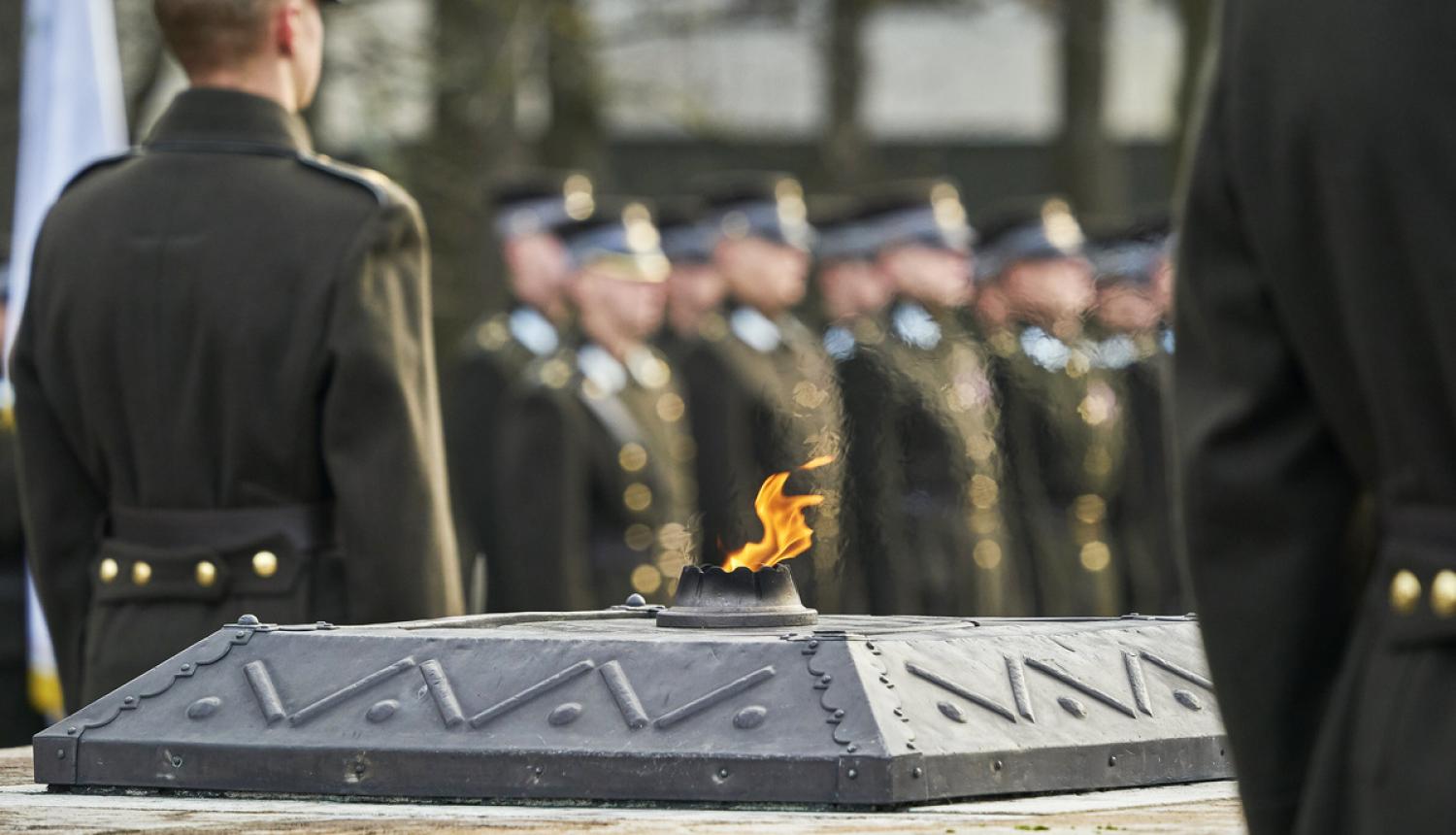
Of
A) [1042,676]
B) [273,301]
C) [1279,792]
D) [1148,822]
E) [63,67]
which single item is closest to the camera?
[1279,792]

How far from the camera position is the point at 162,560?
4.67 metres

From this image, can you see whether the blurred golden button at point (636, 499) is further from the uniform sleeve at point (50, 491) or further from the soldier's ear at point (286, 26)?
the soldier's ear at point (286, 26)

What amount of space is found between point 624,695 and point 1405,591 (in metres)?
1.28

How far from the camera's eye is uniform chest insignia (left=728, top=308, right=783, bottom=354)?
367 inches

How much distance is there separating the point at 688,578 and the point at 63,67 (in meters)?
3.29

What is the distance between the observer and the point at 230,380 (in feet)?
15.1

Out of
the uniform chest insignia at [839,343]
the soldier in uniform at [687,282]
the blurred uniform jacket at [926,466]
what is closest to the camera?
the blurred uniform jacket at [926,466]

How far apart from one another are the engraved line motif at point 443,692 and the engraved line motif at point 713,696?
10.7 inches

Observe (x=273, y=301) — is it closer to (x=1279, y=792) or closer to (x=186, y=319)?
(x=186, y=319)

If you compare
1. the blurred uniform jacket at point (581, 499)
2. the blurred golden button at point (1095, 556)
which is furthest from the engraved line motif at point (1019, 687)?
the blurred golden button at point (1095, 556)

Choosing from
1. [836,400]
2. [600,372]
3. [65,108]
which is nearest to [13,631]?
[65,108]

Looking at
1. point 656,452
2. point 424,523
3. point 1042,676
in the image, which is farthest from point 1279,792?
point 656,452

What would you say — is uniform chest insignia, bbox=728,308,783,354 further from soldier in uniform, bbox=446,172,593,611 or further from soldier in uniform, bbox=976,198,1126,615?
soldier in uniform, bbox=976,198,1126,615

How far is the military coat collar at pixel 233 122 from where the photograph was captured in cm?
477
